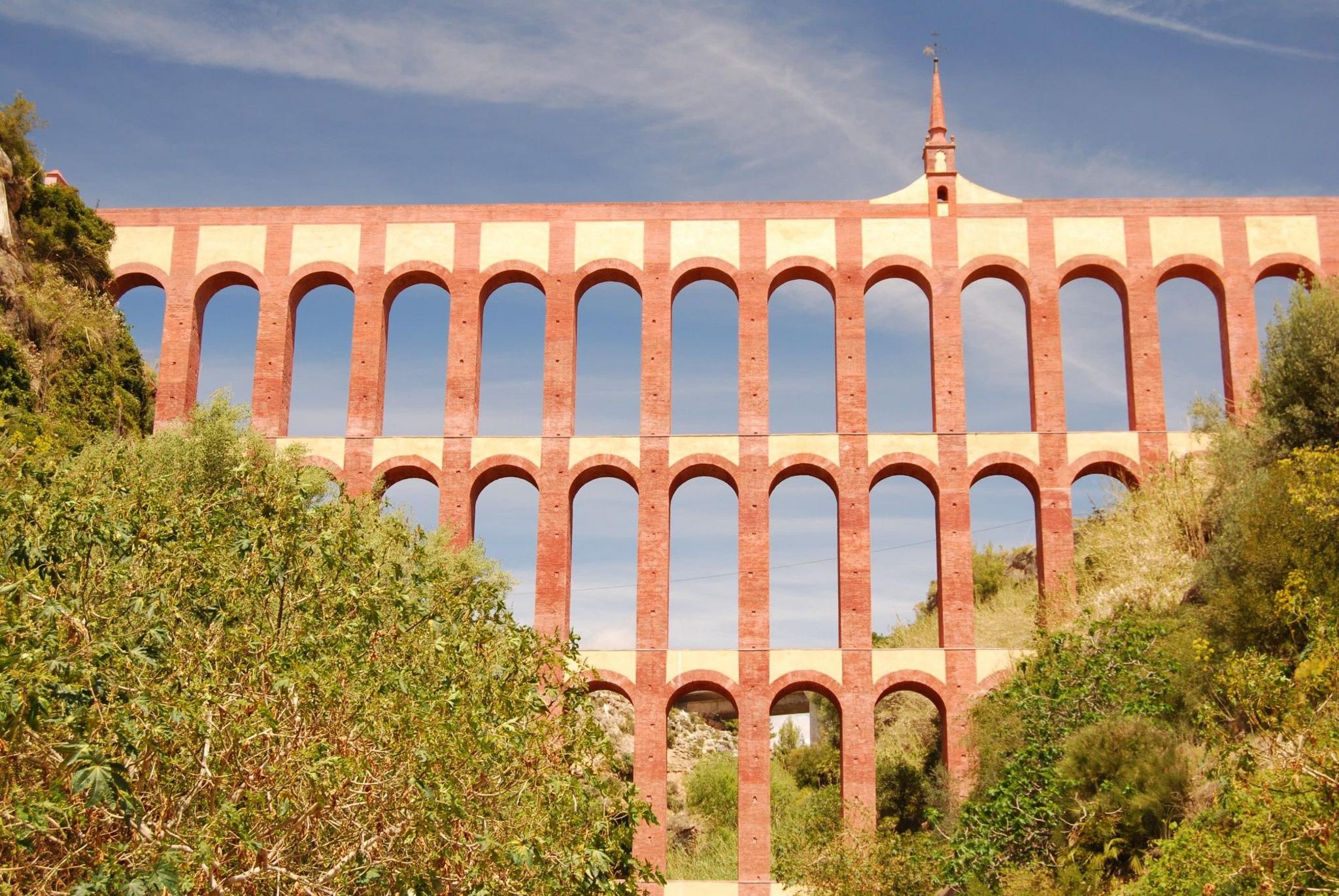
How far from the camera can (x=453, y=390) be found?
92.3ft

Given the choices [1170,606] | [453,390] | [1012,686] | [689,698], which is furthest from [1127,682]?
[689,698]

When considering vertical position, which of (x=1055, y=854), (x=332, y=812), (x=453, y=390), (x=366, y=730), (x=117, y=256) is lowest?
(x=1055, y=854)

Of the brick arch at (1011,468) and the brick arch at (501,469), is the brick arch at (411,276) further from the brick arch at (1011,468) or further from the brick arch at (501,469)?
the brick arch at (1011,468)

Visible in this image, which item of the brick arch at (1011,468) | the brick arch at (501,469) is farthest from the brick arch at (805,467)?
the brick arch at (501,469)

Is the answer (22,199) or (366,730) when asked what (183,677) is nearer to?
(366,730)

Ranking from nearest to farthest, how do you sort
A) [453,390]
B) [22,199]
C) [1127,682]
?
[1127,682] < [22,199] < [453,390]

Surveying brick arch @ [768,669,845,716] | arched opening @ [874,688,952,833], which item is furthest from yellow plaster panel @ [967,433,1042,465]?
brick arch @ [768,669,845,716]

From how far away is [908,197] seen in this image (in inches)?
1154

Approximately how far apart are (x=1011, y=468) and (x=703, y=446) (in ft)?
21.5

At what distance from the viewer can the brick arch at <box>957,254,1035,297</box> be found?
1121 inches

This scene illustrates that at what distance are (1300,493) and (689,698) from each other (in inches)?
1329

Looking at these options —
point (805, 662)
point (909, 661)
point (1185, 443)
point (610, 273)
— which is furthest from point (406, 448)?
point (1185, 443)

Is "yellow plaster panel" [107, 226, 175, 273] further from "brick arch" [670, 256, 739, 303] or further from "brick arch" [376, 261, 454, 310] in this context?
"brick arch" [670, 256, 739, 303]

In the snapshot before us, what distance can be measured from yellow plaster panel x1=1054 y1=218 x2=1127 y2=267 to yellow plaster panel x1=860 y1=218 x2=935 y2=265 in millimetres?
2901
